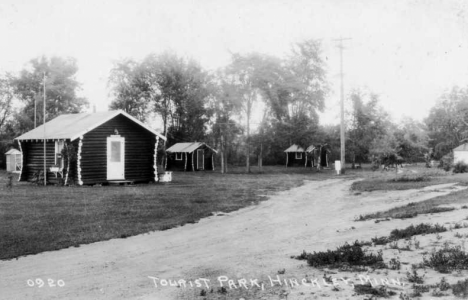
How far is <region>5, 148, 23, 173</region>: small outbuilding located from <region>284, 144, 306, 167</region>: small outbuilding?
3188cm

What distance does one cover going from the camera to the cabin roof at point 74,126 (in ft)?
85.9

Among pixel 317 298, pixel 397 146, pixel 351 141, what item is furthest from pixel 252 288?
pixel 351 141

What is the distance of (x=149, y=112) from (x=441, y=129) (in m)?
43.5

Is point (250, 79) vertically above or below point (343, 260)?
above

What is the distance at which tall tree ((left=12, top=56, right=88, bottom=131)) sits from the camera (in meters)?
57.8

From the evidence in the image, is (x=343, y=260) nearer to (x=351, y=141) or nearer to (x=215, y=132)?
(x=215, y=132)

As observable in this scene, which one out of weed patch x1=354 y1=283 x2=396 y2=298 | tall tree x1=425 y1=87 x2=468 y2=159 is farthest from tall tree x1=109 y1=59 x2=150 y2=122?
weed patch x1=354 y1=283 x2=396 y2=298

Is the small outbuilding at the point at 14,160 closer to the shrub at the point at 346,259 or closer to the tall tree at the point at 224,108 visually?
the tall tree at the point at 224,108

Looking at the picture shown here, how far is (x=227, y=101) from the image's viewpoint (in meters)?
46.1

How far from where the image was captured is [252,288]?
22.3ft

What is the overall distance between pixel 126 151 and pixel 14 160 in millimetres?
27898

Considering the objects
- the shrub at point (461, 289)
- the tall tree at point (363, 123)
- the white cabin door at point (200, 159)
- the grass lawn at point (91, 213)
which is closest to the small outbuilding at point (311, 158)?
the tall tree at point (363, 123)

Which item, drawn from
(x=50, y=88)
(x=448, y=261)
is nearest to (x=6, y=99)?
(x=50, y=88)

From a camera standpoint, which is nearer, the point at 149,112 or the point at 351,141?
the point at 351,141
